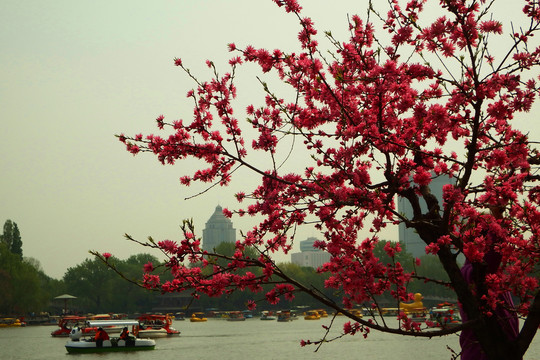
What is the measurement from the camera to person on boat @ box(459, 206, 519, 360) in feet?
22.6

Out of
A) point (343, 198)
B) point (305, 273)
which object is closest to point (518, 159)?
point (343, 198)

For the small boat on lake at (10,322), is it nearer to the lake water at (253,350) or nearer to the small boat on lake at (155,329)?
the small boat on lake at (155,329)

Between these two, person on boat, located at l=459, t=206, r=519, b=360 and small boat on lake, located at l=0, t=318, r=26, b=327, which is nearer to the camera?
person on boat, located at l=459, t=206, r=519, b=360

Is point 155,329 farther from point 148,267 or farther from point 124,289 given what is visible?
point 124,289

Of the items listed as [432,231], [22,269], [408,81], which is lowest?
[432,231]

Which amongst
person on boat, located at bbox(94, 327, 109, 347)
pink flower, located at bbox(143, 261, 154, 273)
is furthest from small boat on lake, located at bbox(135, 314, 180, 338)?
pink flower, located at bbox(143, 261, 154, 273)

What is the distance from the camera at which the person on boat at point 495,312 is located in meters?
6.90

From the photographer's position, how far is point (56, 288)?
13950cm

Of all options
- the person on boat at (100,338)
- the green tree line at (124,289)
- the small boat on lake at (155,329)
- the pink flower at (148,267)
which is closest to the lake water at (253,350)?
the person on boat at (100,338)

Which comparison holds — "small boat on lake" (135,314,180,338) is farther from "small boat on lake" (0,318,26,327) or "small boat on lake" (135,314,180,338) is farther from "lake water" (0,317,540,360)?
"small boat on lake" (0,318,26,327)

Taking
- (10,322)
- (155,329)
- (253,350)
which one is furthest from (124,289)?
(253,350)

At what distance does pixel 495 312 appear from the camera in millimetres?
6922

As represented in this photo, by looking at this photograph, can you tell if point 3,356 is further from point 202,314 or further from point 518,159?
point 202,314

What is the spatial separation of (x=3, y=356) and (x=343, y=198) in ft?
161
